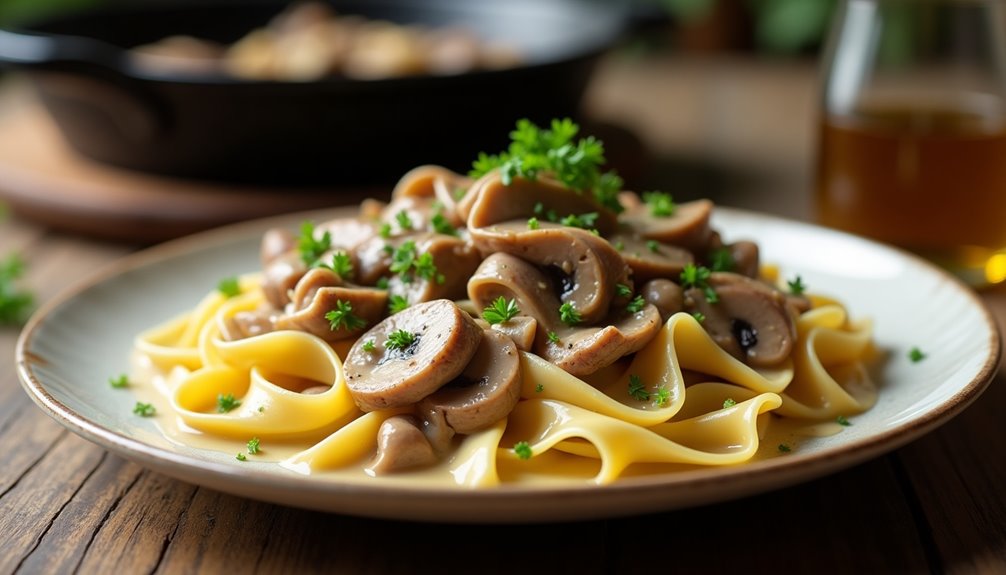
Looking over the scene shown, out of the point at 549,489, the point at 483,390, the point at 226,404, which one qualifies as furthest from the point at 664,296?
the point at 226,404

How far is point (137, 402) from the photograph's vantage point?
172 inches

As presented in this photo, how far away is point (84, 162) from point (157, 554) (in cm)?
483

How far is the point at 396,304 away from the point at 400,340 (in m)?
0.32

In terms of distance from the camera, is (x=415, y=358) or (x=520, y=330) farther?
(x=520, y=330)

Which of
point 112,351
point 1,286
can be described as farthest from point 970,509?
point 1,286

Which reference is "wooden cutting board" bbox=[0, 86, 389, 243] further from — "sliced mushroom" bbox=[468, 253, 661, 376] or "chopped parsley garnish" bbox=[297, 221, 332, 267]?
"sliced mushroom" bbox=[468, 253, 661, 376]

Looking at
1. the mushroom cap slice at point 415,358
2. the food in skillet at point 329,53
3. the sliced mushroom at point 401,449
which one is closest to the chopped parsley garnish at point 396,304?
the mushroom cap slice at point 415,358

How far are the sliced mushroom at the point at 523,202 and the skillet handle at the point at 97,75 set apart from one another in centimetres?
311

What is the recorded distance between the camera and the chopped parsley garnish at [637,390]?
13.4 feet

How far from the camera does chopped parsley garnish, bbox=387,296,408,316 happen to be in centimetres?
421

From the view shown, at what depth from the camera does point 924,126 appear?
237 inches

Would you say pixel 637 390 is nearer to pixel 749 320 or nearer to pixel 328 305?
pixel 749 320

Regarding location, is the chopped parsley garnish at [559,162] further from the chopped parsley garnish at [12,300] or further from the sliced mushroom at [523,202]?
the chopped parsley garnish at [12,300]

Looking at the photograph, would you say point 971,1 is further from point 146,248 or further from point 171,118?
point 146,248
